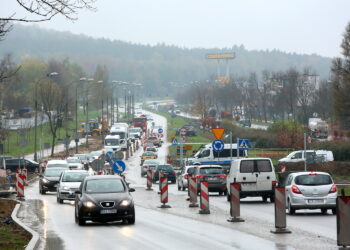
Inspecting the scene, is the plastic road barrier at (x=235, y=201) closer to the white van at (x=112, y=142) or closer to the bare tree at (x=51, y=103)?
the bare tree at (x=51, y=103)

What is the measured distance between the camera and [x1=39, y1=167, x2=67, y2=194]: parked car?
49.9 meters

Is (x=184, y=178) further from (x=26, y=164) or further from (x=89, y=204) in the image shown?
(x=26, y=164)

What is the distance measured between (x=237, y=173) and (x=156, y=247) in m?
19.3

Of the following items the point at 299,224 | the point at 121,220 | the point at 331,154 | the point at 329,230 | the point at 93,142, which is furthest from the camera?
the point at 93,142

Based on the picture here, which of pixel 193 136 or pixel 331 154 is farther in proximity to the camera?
pixel 193 136

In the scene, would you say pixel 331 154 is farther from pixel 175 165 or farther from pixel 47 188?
pixel 47 188

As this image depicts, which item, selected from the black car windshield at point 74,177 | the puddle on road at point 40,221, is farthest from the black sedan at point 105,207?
the black car windshield at point 74,177

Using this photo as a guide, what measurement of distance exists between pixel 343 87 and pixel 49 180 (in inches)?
1973

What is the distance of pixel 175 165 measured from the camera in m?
82.8

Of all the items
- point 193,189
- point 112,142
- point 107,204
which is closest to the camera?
Answer: point 107,204

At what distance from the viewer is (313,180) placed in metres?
30.2

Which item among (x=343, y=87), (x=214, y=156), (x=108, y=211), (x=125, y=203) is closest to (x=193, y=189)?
(x=125, y=203)

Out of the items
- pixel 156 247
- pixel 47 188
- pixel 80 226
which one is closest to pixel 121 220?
pixel 80 226

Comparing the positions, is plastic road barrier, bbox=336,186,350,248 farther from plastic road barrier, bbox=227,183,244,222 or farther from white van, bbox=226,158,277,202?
white van, bbox=226,158,277,202
